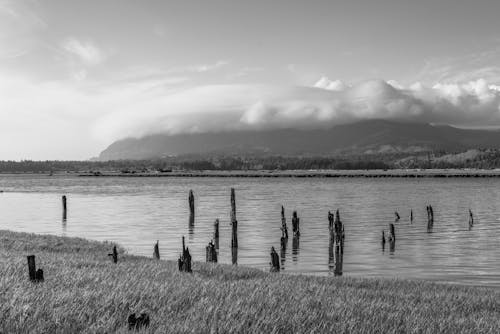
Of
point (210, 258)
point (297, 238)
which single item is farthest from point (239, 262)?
point (297, 238)

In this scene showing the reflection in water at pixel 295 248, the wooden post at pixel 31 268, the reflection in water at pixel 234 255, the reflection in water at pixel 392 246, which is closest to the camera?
the wooden post at pixel 31 268

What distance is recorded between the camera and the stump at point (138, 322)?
8528mm

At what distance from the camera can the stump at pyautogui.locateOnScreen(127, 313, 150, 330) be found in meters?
8.53

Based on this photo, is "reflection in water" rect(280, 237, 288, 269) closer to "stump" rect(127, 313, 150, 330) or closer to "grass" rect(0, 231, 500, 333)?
Answer: "grass" rect(0, 231, 500, 333)

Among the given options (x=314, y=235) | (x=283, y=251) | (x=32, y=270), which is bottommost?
(x=314, y=235)

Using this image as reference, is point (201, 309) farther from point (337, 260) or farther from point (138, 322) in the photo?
point (337, 260)

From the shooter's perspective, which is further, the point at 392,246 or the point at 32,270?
the point at 392,246

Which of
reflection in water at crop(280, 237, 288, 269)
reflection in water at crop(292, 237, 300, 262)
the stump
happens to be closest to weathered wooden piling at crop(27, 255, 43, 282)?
the stump

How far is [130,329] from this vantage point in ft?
28.2

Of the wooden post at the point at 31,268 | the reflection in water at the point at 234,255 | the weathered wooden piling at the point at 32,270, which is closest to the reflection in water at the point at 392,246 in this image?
the reflection in water at the point at 234,255

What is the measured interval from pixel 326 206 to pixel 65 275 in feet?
266

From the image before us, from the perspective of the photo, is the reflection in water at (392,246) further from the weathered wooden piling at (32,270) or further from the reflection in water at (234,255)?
the weathered wooden piling at (32,270)

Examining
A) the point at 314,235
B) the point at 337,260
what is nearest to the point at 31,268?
the point at 337,260

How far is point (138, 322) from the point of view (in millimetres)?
8750
